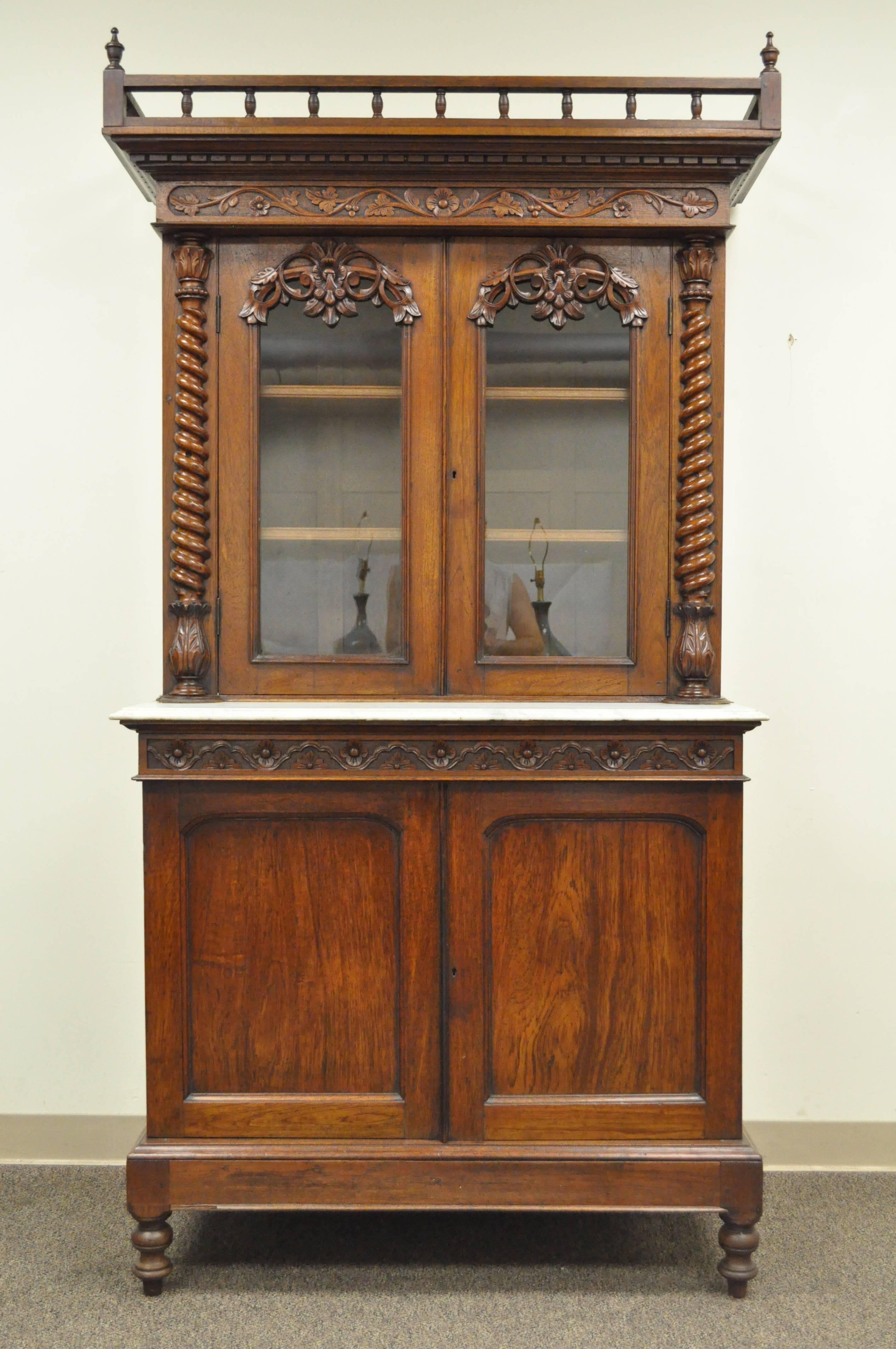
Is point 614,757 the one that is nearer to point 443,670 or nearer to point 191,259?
point 443,670

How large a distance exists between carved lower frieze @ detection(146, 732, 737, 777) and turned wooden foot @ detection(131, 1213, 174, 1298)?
2.66 ft

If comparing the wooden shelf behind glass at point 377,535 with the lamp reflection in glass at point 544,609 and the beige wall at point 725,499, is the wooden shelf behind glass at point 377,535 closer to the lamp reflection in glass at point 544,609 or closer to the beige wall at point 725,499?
the lamp reflection in glass at point 544,609

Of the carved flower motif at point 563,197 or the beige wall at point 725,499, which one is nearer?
the carved flower motif at point 563,197

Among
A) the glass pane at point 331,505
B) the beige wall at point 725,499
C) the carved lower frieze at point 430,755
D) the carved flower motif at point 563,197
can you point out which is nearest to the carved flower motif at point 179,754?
the carved lower frieze at point 430,755

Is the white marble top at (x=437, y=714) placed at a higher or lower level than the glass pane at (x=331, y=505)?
lower

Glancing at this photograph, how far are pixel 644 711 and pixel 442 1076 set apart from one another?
29.4 inches

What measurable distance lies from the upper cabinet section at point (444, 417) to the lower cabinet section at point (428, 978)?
229 millimetres

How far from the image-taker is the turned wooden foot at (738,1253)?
1.71 m

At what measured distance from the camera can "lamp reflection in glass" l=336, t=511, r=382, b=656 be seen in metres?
1.78

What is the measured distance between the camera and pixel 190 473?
1.75 m

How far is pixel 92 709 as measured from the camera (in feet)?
7.27

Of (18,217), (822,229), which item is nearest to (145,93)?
(18,217)

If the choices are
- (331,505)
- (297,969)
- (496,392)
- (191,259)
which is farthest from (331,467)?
(297,969)

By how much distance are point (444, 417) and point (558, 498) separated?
0.26m
